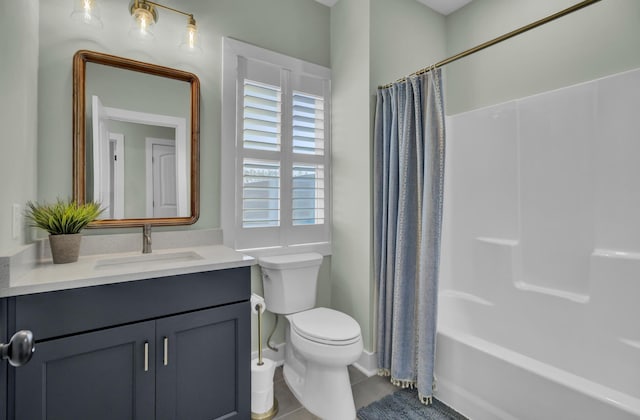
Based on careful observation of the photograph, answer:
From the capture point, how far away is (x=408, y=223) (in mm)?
1878

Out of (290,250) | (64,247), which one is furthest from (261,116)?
(64,247)

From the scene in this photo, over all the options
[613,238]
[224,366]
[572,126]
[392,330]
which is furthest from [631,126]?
[224,366]

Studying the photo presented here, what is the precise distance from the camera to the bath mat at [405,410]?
5.33ft

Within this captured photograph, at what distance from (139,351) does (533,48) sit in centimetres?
285

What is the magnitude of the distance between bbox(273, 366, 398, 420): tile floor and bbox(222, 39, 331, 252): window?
899 mm

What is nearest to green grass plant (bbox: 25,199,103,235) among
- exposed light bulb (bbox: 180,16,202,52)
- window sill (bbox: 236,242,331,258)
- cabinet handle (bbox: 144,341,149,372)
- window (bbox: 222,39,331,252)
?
cabinet handle (bbox: 144,341,149,372)

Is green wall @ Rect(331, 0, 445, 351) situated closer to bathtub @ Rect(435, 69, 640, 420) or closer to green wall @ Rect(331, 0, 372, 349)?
green wall @ Rect(331, 0, 372, 349)

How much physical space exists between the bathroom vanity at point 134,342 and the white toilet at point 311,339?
0.38m

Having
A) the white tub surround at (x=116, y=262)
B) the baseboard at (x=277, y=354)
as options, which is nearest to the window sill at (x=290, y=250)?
the white tub surround at (x=116, y=262)

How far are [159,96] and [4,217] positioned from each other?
38.7 inches

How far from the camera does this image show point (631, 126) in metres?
1.68

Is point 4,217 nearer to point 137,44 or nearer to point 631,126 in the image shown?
point 137,44

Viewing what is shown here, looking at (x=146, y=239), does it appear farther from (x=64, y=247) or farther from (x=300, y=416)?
(x=300, y=416)

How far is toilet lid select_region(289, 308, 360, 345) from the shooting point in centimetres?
163
